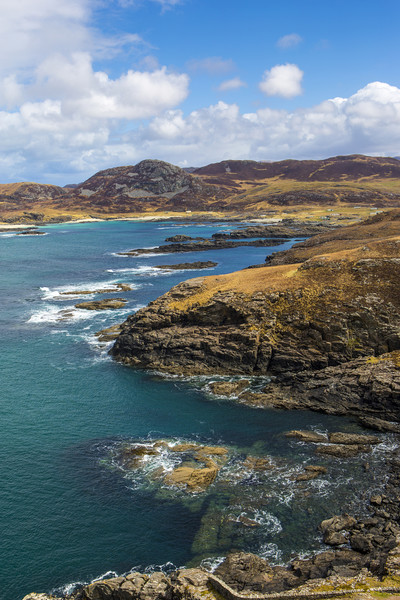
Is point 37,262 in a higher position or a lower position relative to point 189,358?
higher

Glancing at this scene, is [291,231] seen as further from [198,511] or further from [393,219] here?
[198,511]

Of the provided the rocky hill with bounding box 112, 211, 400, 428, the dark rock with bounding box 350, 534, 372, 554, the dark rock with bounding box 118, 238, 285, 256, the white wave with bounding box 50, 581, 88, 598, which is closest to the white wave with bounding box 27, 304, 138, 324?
the rocky hill with bounding box 112, 211, 400, 428

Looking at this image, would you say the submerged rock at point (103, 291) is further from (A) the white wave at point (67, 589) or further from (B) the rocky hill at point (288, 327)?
(A) the white wave at point (67, 589)

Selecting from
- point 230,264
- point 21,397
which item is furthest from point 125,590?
point 230,264

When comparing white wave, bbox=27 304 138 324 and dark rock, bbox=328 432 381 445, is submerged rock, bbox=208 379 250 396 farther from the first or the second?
white wave, bbox=27 304 138 324

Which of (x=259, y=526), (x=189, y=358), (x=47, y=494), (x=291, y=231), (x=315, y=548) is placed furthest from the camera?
(x=291, y=231)

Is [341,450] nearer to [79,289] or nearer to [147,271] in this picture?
[79,289]

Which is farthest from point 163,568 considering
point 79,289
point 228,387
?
point 79,289

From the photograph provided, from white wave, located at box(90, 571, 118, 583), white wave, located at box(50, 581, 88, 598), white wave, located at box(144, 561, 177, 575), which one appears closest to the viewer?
white wave, located at box(50, 581, 88, 598)
